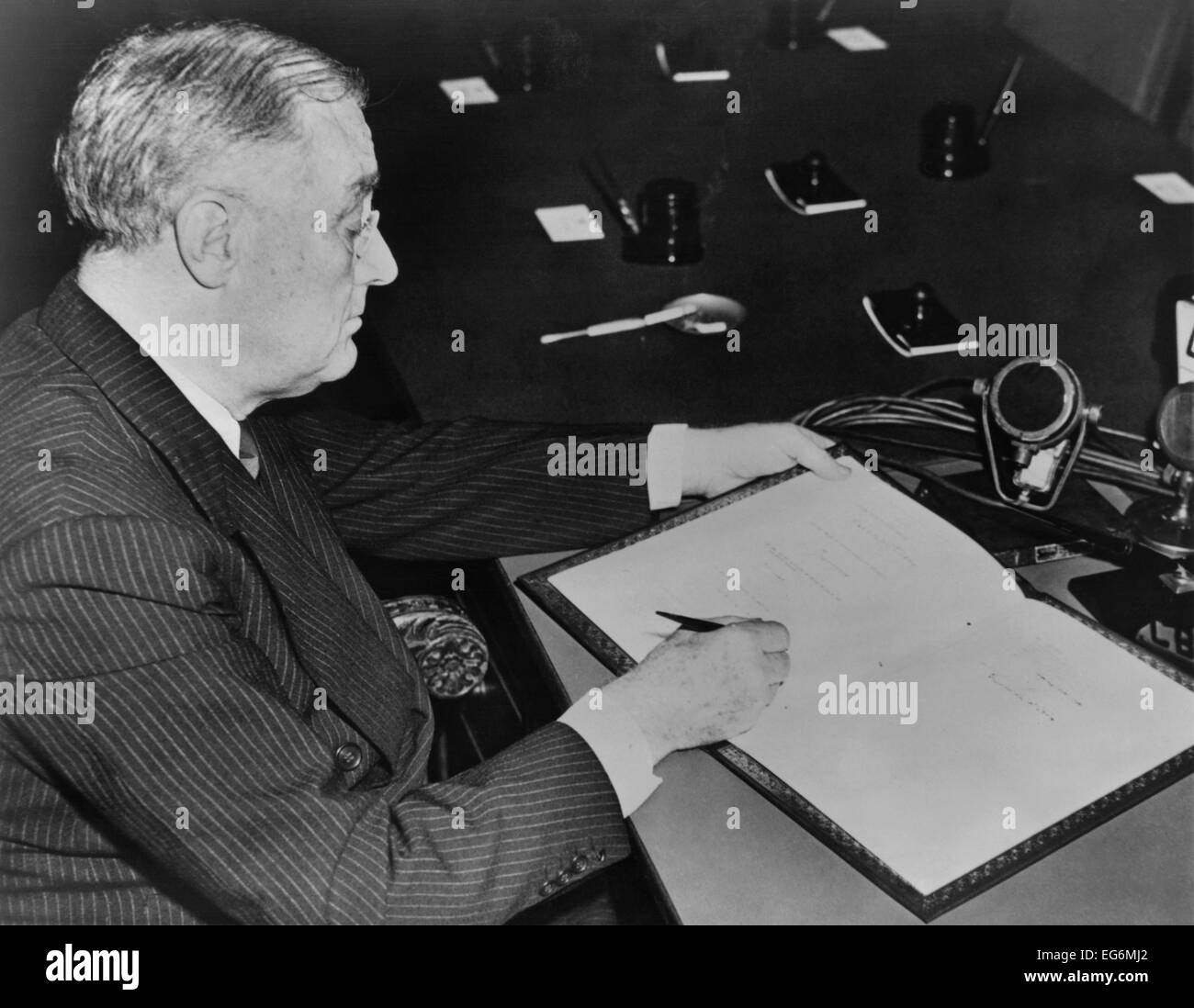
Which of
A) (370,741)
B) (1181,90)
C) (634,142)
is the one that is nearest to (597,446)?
(370,741)

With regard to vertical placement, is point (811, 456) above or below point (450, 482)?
above

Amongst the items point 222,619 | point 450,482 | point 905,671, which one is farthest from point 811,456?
point 222,619

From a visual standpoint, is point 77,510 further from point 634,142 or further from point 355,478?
point 634,142

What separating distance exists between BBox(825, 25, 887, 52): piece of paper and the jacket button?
2208mm

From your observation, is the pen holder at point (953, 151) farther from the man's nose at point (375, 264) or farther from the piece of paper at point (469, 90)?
the man's nose at point (375, 264)

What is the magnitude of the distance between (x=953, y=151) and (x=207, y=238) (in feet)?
5.18

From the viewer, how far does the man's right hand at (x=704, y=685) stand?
1135 mm

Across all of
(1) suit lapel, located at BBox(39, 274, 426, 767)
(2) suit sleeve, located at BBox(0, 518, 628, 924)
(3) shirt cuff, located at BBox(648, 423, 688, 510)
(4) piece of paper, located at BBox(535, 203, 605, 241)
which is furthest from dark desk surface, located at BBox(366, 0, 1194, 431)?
(2) suit sleeve, located at BBox(0, 518, 628, 924)

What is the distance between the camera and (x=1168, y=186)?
218cm

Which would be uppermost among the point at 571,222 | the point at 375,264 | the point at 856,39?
the point at 375,264

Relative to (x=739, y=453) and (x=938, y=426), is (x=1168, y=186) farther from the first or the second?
(x=739, y=453)

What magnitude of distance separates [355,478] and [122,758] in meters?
0.60

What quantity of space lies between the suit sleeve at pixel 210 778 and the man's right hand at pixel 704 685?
0.24ft

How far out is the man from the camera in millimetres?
1032
